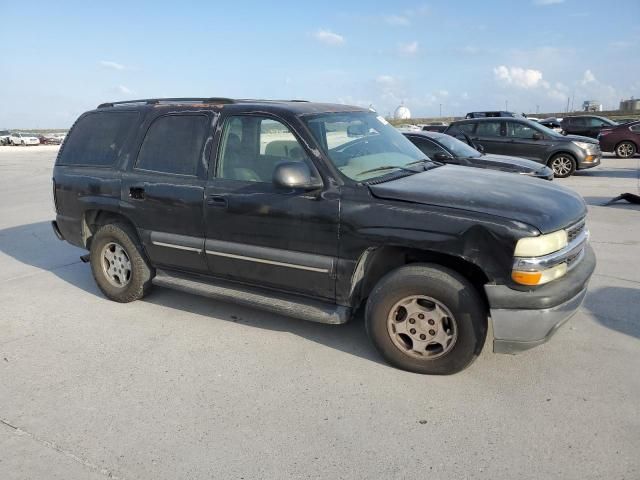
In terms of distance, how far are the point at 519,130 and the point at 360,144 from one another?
10.9 meters

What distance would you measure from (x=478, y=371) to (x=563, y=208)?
4.14 feet

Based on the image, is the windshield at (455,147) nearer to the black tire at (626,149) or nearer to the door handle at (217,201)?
the door handle at (217,201)

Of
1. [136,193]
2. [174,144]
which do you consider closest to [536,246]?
[174,144]

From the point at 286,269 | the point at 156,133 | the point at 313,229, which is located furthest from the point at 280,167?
the point at 156,133

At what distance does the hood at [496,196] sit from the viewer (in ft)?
10.2

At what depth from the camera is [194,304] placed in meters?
4.82

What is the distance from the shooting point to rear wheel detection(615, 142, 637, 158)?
59.4 ft

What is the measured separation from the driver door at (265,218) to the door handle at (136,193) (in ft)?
2.56

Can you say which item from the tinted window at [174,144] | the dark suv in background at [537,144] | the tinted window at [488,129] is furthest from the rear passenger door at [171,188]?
the tinted window at [488,129]

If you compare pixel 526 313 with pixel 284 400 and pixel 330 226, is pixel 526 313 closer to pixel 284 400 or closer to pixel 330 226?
pixel 330 226

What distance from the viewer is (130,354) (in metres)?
3.84

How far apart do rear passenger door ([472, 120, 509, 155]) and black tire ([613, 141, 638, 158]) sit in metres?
7.70

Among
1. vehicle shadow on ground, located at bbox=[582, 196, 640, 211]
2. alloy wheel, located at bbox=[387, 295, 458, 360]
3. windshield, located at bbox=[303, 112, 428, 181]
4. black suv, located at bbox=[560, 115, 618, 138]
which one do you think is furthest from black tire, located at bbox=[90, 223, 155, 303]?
black suv, located at bbox=[560, 115, 618, 138]

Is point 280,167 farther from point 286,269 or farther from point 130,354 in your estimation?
point 130,354
